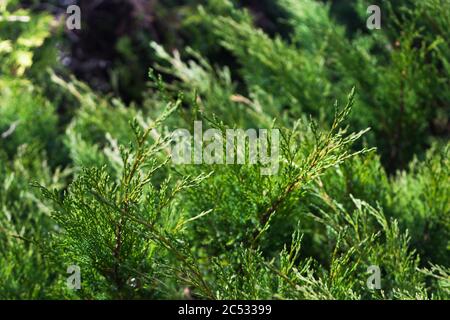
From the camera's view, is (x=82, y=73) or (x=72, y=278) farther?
(x=82, y=73)

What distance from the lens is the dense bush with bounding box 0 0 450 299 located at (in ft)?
4.27

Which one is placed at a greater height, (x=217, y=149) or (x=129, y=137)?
(x=129, y=137)

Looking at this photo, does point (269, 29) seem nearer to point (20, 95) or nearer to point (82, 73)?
point (82, 73)

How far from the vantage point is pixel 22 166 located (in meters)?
2.28

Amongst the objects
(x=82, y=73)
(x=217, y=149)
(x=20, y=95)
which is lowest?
(x=217, y=149)

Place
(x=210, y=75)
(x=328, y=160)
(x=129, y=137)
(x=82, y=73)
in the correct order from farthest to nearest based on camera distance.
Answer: (x=82, y=73), (x=210, y=75), (x=129, y=137), (x=328, y=160)

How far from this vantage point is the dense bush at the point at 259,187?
130 cm

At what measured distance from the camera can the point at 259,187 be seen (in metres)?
1.43

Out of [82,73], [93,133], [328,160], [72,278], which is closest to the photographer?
[328,160]

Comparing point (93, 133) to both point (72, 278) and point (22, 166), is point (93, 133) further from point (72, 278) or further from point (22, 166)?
point (72, 278)

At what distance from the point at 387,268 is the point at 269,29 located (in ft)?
9.93
